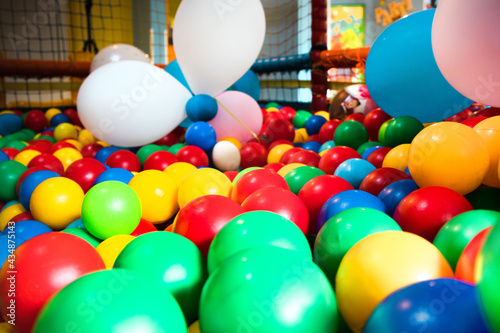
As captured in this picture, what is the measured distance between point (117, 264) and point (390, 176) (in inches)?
31.6

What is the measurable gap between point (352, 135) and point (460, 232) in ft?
3.45

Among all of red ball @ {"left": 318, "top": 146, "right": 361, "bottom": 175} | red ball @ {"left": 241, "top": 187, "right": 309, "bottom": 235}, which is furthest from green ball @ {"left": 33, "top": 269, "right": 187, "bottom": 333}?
red ball @ {"left": 318, "top": 146, "right": 361, "bottom": 175}

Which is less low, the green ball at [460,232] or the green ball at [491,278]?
the green ball at [491,278]

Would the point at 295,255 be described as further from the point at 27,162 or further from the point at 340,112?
the point at 340,112

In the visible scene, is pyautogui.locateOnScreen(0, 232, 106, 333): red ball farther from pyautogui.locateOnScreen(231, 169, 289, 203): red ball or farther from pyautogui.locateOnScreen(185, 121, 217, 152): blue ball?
pyautogui.locateOnScreen(185, 121, 217, 152): blue ball

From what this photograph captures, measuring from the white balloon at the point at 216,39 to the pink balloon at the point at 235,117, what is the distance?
12 cm

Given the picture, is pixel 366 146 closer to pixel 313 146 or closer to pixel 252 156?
pixel 313 146

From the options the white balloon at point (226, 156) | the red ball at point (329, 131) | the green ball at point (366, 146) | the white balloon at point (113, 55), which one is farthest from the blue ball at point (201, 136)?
the white balloon at point (113, 55)

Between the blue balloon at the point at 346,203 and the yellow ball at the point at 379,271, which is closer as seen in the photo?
the yellow ball at the point at 379,271

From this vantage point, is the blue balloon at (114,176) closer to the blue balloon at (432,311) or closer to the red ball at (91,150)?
the red ball at (91,150)

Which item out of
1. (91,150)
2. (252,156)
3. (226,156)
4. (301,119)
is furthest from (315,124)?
(91,150)

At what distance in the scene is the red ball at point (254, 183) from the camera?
1091 millimetres

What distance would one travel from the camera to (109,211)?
0.98 meters

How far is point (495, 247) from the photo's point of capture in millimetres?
431
